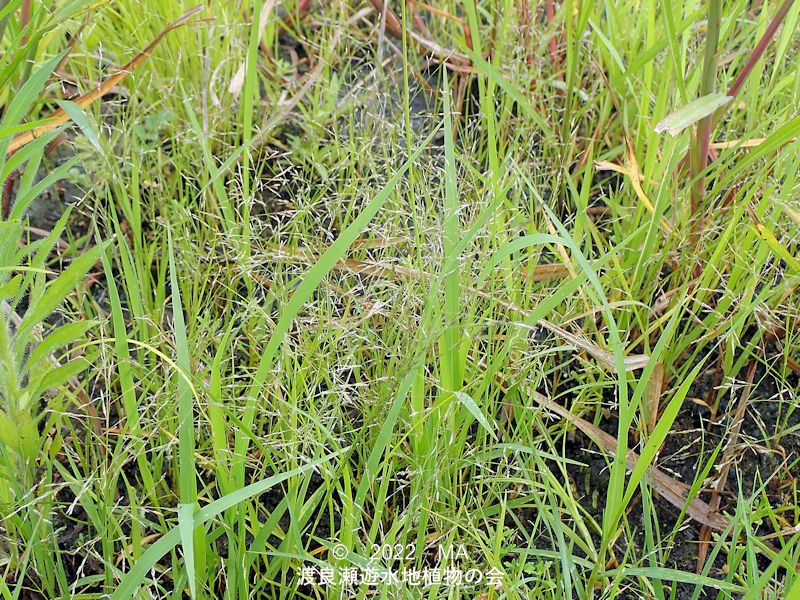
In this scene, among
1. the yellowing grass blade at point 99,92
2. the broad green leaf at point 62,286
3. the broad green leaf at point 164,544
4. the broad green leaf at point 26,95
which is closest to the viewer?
the broad green leaf at point 164,544

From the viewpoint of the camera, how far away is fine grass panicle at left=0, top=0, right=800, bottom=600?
3.19 ft

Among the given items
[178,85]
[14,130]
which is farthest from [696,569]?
[178,85]

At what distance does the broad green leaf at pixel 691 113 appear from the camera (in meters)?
1.07

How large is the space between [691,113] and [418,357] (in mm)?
569

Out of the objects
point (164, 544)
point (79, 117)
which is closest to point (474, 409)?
point (164, 544)

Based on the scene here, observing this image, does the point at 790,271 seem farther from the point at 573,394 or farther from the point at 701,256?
the point at 573,394

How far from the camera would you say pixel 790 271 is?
1.28 metres

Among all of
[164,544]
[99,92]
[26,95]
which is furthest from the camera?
[99,92]

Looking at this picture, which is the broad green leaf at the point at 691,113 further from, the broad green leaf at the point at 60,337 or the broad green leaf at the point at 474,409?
the broad green leaf at the point at 60,337

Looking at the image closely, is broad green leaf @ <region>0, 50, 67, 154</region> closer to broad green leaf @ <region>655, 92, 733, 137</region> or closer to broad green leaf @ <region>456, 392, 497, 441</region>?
broad green leaf @ <region>456, 392, 497, 441</region>

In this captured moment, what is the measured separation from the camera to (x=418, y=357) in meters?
0.92

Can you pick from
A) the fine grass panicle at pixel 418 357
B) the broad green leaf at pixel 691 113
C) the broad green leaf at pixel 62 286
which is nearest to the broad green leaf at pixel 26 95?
the fine grass panicle at pixel 418 357

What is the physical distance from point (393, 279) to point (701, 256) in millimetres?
543

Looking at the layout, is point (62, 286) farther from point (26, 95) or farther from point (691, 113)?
point (691, 113)
